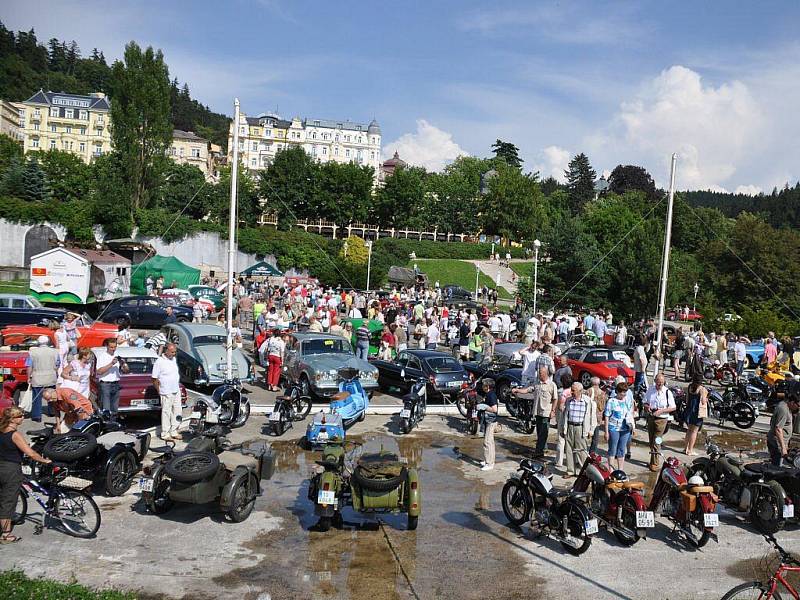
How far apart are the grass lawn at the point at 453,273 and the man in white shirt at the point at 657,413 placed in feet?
183

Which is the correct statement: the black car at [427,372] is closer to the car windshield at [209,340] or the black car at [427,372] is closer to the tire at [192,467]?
the car windshield at [209,340]

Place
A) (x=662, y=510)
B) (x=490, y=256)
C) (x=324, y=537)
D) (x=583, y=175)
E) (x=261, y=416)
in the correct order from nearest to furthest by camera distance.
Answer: (x=324, y=537) < (x=662, y=510) < (x=261, y=416) < (x=490, y=256) < (x=583, y=175)

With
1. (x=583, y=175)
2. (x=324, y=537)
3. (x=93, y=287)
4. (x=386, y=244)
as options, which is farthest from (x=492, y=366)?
(x=583, y=175)

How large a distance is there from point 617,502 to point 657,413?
4.41 m

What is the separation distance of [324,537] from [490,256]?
3041 inches

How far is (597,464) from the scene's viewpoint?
938 centimetres

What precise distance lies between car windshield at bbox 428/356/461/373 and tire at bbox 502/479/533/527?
8186 mm

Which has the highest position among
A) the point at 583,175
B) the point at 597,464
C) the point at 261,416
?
the point at 583,175

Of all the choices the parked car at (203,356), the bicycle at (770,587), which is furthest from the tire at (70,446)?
the bicycle at (770,587)

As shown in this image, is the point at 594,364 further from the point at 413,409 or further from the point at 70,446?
the point at 70,446

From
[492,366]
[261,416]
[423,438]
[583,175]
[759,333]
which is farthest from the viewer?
[583,175]

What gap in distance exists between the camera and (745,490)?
32.4ft

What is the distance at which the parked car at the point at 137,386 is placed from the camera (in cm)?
1372

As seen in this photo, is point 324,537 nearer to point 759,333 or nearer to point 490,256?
point 759,333
